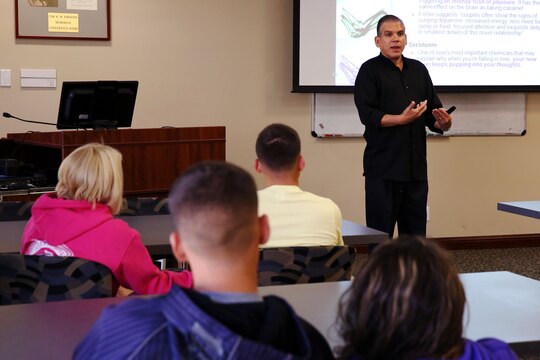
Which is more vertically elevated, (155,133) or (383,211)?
(155,133)

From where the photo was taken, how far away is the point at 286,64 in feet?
20.4

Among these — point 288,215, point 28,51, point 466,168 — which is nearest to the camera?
point 288,215

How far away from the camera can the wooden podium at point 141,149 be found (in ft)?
14.9

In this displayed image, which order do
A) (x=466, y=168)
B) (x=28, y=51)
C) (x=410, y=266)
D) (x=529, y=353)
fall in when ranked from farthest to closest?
(x=466, y=168) < (x=28, y=51) < (x=529, y=353) < (x=410, y=266)

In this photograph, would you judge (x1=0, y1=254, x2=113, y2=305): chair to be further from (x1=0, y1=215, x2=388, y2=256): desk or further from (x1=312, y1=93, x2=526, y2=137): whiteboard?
(x1=312, y1=93, x2=526, y2=137): whiteboard

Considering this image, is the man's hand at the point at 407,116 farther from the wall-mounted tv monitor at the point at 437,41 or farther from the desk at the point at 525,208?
the wall-mounted tv monitor at the point at 437,41

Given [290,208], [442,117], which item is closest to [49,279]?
[290,208]

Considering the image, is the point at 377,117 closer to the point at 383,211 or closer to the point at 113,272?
the point at 383,211

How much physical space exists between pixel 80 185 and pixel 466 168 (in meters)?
4.75

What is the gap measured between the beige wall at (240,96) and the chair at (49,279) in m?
3.62

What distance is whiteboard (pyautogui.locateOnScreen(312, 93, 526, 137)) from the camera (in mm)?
6297

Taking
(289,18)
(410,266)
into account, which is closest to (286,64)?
(289,18)

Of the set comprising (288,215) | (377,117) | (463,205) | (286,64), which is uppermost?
(286,64)

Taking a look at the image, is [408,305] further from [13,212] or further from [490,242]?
[490,242]
